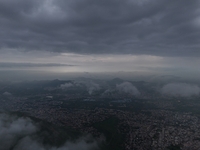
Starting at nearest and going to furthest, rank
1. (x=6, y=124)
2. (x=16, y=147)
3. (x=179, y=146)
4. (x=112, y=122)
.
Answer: (x=16, y=147)
(x=179, y=146)
(x=6, y=124)
(x=112, y=122)

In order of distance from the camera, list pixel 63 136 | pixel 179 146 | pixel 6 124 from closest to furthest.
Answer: pixel 179 146 < pixel 63 136 < pixel 6 124

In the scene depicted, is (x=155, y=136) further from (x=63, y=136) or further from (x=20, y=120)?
(x=20, y=120)

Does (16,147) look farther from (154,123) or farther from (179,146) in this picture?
(154,123)

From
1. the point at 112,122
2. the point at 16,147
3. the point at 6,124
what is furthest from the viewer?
the point at 112,122

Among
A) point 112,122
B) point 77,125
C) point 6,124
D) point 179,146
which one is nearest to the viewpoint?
point 179,146

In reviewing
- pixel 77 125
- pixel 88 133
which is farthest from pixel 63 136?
pixel 77 125

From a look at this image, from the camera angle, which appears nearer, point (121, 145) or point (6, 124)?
point (121, 145)

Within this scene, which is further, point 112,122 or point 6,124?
point 112,122

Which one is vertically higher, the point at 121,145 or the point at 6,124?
the point at 6,124

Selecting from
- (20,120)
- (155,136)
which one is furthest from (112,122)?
(20,120)
